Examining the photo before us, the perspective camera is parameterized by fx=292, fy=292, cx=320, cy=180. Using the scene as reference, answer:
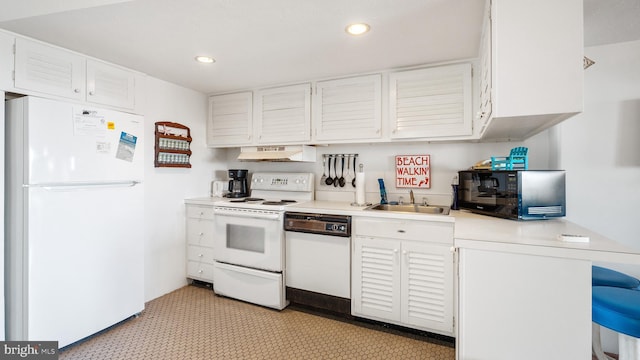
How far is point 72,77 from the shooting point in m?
2.13

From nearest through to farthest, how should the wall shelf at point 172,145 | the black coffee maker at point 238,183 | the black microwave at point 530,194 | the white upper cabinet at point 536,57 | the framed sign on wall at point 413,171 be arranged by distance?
1. the white upper cabinet at point 536,57
2. the black microwave at point 530,194
3. the framed sign on wall at point 413,171
4. the wall shelf at point 172,145
5. the black coffee maker at point 238,183

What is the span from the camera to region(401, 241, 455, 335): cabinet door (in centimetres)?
204

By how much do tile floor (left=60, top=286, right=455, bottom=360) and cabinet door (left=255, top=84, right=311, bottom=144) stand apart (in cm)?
162

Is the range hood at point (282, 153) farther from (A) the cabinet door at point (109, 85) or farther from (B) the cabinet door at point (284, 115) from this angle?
(A) the cabinet door at point (109, 85)

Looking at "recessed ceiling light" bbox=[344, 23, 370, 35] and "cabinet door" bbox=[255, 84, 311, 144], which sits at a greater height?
"recessed ceiling light" bbox=[344, 23, 370, 35]

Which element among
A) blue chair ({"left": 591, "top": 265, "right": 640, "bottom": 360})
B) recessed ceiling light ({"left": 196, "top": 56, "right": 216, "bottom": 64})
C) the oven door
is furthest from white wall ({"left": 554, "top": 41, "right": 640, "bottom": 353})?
recessed ceiling light ({"left": 196, "top": 56, "right": 216, "bottom": 64})

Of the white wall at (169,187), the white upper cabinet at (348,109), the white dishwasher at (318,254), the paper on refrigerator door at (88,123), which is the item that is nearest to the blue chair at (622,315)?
the white dishwasher at (318,254)

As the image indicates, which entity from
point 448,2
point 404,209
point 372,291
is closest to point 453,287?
point 372,291

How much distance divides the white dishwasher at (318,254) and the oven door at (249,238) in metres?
0.09

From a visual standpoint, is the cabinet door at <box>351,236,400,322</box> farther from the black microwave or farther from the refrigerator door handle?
the refrigerator door handle

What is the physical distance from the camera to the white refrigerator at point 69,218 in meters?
1.80

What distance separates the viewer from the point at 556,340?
1146 millimetres

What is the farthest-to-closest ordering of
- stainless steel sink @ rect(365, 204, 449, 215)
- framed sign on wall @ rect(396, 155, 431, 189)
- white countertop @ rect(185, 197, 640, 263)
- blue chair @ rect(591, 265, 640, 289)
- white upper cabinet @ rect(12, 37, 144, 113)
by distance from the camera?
1. framed sign on wall @ rect(396, 155, 431, 189)
2. stainless steel sink @ rect(365, 204, 449, 215)
3. white upper cabinet @ rect(12, 37, 144, 113)
4. blue chair @ rect(591, 265, 640, 289)
5. white countertop @ rect(185, 197, 640, 263)

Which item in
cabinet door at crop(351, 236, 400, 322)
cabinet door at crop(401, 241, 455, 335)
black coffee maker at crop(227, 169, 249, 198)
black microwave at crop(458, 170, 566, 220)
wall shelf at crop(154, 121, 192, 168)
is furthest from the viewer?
black coffee maker at crop(227, 169, 249, 198)
